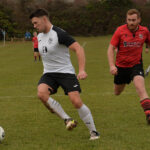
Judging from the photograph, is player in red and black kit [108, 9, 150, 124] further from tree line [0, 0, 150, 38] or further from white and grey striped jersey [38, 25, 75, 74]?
tree line [0, 0, 150, 38]

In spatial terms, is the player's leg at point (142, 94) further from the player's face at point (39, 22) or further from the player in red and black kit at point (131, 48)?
the player's face at point (39, 22)

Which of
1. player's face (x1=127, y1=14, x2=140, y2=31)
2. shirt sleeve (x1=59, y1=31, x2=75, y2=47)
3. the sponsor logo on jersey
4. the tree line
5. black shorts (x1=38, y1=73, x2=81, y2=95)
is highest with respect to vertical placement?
player's face (x1=127, y1=14, x2=140, y2=31)

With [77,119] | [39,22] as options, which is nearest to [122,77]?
[77,119]

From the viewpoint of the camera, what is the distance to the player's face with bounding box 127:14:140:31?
6734 mm

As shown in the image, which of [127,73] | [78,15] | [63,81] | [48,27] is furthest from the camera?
Answer: [78,15]

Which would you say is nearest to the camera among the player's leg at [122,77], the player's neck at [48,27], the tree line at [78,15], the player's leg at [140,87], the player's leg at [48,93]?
the player's neck at [48,27]

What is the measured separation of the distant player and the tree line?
6003 centimetres

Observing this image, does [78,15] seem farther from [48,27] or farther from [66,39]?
[66,39]

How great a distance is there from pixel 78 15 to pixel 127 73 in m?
68.1

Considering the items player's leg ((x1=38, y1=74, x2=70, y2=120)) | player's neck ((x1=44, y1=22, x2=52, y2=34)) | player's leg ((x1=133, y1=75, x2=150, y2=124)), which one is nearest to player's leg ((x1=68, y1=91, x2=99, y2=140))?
player's leg ((x1=38, y1=74, x2=70, y2=120))

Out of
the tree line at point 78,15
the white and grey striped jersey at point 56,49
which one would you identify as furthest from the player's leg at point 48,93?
the tree line at point 78,15

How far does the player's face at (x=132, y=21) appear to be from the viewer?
22.1ft

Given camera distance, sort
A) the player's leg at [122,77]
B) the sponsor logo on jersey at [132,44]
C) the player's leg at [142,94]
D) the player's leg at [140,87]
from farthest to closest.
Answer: the player's leg at [122,77]
the sponsor logo on jersey at [132,44]
the player's leg at [140,87]
the player's leg at [142,94]

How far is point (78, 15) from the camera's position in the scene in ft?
244
